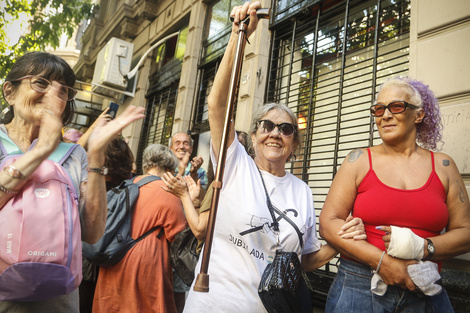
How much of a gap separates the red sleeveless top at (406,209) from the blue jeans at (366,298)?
0.65ft

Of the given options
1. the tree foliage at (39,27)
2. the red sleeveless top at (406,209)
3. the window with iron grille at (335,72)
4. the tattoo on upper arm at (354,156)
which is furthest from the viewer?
the tree foliage at (39,27)

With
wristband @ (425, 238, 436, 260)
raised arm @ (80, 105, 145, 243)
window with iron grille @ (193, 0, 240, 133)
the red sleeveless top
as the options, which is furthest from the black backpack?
window with iron grille @ (193, 0, 240, 133)

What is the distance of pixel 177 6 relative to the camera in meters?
9.50

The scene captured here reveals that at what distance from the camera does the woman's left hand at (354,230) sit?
6.41ft

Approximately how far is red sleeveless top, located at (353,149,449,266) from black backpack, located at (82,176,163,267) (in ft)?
6.09

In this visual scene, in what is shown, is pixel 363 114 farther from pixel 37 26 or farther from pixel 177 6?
pixel 37 26

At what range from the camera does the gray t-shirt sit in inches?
58.7

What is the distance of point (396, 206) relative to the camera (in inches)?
77.8

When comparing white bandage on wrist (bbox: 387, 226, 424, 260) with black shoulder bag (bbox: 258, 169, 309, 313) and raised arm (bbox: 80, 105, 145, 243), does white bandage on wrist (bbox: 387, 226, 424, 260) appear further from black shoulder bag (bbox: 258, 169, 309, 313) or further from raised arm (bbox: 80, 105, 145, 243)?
raised arm (bbox: 80, 105, 145, 243)

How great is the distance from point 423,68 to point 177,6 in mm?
7512

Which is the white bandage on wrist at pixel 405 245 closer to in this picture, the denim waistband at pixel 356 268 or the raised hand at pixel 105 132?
the denim waistband at pixel 356 268

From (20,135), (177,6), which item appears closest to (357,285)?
(20,135)

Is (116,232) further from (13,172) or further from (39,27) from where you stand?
(39,27)

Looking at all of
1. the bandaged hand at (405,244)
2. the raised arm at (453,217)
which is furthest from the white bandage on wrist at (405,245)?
the raised arm at (453,217)
